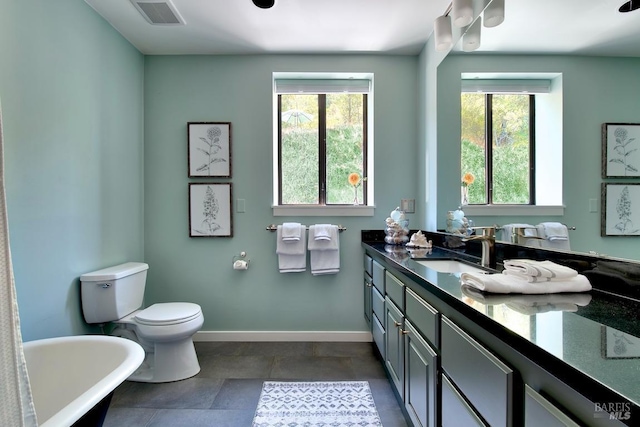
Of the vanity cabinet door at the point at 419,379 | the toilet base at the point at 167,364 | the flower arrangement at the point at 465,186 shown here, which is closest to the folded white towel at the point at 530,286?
the vanity cabinet door at the point at 419,379

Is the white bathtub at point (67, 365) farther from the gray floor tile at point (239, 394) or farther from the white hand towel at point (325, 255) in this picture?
the white hand towel at point (325, 255)

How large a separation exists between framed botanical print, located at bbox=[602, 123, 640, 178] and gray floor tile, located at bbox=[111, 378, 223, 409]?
84.3 inches

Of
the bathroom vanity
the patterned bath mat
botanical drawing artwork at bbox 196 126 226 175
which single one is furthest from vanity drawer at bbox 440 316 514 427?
botanical drawing artwork at bbox 196 126 226 175

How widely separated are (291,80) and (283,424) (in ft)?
8.12

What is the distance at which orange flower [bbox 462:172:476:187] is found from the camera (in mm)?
1819

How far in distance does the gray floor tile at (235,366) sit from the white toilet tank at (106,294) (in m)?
0.66

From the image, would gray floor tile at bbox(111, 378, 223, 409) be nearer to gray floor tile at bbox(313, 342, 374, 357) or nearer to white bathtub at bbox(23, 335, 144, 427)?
white bathtub at bbox(23, 335, 144, 427)

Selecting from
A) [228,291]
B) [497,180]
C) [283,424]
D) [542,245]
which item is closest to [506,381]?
[542,245]

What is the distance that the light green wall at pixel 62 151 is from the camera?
1508 millimetres

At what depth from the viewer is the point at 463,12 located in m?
1.68

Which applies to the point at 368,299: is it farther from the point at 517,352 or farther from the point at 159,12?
the point at 159,12

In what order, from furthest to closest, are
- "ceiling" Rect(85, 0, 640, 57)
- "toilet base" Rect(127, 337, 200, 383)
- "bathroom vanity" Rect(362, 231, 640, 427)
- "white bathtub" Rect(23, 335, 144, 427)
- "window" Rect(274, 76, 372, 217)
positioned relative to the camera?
"window" Rect(274, 76, 372, 217) < "toilet base" Rect(127, 337, 200, 383) < "white bathtub" Rect(23, 335, 144, 427) < "ceiling" Rect(85, 0, 640, 57) < "bathroom vanity" Rect(362, 231, 640, 427)

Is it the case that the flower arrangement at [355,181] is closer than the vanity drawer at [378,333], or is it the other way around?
the vanity drawer at [378,333]

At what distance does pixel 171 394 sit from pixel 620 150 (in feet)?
7.95
